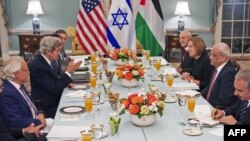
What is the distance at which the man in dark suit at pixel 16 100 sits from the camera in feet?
9.36

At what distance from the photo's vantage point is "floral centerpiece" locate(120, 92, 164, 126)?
8.21 ft

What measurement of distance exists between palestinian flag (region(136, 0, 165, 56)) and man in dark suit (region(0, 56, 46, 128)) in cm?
283

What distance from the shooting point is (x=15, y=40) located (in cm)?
812

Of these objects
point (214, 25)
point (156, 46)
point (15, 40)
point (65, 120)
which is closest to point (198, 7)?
point (214, 25)

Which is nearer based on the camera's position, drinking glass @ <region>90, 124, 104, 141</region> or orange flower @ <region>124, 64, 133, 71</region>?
drinking glass @ <region>90, 124, 104, 141</region>

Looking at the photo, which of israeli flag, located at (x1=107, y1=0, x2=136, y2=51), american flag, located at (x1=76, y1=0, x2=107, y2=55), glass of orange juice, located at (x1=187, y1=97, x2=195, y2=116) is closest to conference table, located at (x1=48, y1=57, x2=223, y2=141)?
glass of orange juice, located at (x1=187, y1=97, x2=195, y2=116)

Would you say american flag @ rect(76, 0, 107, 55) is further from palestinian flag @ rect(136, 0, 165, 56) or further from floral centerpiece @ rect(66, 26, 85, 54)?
floral centerpiece @ rect(66, 26, 85, 54)

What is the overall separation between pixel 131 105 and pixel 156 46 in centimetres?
325

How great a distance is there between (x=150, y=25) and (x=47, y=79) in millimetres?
2388

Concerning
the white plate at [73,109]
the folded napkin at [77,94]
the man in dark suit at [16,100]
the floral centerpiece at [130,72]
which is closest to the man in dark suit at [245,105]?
the floral centerpiece at [130,72]

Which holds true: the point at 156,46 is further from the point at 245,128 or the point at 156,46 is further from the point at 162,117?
the point at 245,128

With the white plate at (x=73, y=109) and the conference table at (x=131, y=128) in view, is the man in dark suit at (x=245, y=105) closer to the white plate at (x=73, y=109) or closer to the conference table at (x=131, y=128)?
the conference table at (x=131, y=128)

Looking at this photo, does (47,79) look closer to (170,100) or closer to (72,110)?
(72,110)

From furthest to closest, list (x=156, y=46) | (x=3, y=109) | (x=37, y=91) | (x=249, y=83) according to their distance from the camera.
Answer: (x=156, y=46)
(x=37, y=91)
(x=3, y=109)
(x=249, y=83)
